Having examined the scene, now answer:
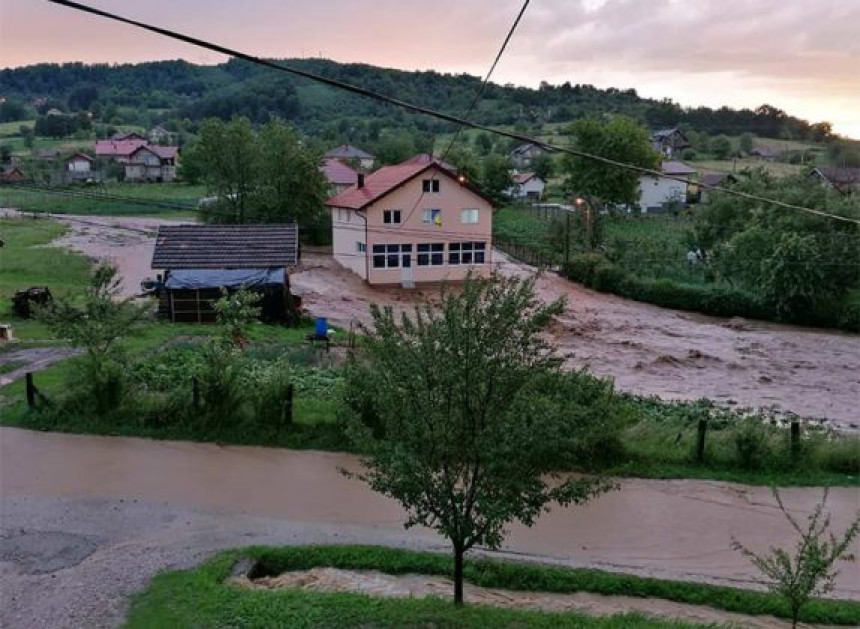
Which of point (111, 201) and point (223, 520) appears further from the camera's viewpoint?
point (111, 201)

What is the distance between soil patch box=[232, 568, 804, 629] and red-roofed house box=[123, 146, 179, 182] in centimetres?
8706

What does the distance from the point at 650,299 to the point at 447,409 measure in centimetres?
2812

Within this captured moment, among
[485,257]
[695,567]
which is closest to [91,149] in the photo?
[485,257]

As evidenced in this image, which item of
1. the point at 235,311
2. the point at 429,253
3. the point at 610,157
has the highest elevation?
the point at 610,157

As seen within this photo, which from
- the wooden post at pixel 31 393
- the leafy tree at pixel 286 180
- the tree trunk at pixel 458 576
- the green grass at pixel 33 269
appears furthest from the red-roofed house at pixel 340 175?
the tree trunk at pixel 458 576

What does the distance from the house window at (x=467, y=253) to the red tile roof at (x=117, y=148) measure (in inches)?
2590

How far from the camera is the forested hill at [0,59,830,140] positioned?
8006 cm

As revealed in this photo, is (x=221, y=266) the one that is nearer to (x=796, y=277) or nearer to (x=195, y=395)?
(x=195, y=395)

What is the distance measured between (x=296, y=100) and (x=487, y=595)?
12582 centimetres

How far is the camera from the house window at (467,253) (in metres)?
35.9

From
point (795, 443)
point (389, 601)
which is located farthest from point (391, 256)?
point (389, 601)

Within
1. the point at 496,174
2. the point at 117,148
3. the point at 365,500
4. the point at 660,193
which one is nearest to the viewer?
Result: the point at 365,500

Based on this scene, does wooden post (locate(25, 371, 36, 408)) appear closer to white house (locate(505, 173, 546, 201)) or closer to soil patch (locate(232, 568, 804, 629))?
soil patch (locate(232, 568, 804, 629))

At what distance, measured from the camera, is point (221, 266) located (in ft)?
84.5
